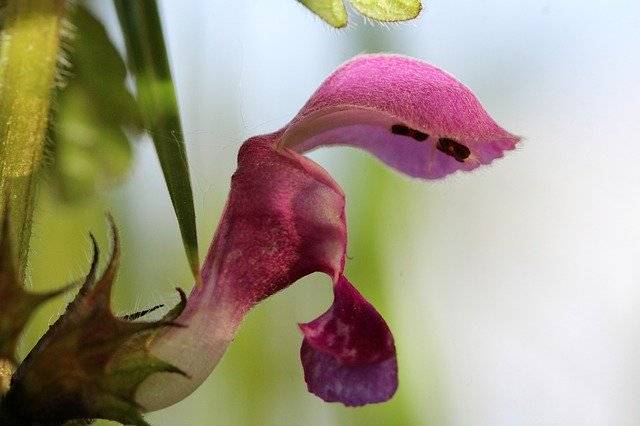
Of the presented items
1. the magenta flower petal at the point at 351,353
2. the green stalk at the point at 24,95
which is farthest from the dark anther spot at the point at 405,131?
the green stalk at the point at 24,95

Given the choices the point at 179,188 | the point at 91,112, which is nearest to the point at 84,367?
the point at 179,188

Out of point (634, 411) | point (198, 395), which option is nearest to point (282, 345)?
point (198, 395)

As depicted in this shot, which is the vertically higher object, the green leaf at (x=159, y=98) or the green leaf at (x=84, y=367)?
the green leaf at (x=159, y=98)

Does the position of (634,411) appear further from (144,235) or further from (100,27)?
(100,27)

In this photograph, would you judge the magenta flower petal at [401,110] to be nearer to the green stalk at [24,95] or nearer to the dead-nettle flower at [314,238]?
the dead-nettle flower at [314,238]

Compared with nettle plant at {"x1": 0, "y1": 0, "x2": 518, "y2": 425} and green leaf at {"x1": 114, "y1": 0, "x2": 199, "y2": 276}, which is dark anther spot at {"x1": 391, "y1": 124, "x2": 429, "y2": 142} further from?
green leaf at {"x1": 114, "y1": 0, "x2": 199, "y2": 276}

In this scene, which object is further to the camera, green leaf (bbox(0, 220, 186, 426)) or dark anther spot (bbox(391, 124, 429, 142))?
dark anther spot (bbox(391, 124, 429, 142))

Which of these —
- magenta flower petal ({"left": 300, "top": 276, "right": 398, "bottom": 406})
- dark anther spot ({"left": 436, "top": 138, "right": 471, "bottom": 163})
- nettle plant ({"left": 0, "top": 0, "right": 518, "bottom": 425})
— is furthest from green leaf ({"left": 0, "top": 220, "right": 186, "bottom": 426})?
dark anther spot ({"left": 436, "top": 138, "right": 471, "bottom": 163})

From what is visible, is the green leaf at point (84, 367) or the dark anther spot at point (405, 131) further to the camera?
the dark anther spot at point (405, 131)
